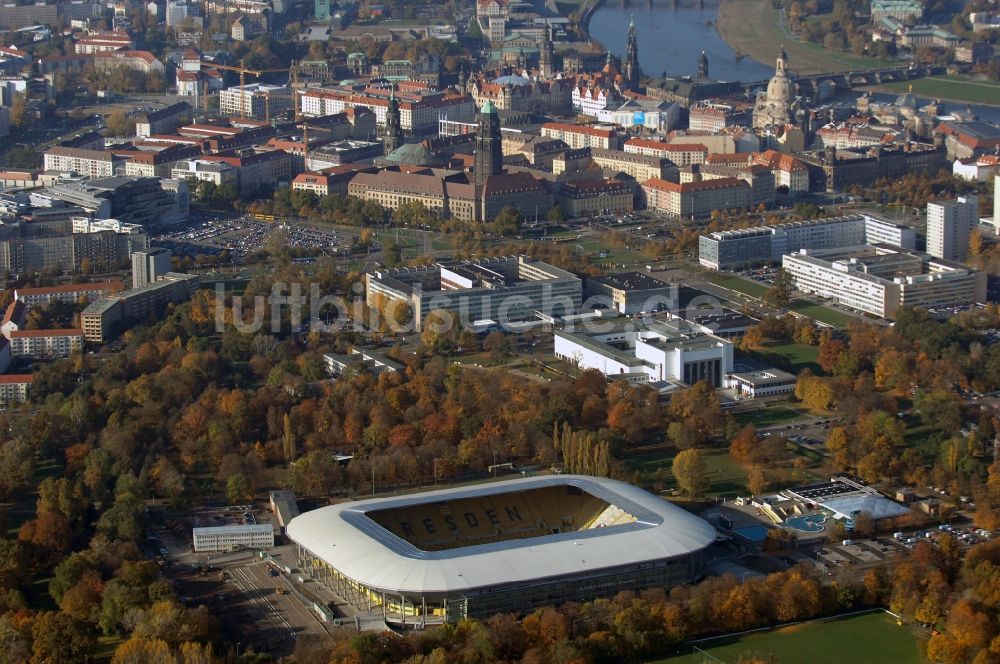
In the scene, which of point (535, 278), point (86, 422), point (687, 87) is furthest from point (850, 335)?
point (687, 87)

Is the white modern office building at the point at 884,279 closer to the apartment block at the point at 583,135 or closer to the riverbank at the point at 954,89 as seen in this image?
the apartment block at the point at 583,135

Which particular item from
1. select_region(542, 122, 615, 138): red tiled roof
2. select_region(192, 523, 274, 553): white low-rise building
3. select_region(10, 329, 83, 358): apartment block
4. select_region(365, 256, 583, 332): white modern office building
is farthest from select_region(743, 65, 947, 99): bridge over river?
select_region(192, 523, 274, 553): white low-rise building

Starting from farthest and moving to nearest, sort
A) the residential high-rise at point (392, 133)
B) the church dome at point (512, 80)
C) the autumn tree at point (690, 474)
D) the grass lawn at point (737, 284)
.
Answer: the church dome at point (512, 80)
the residential high-rise at point (392, 133)
the grass lawn at point (737, 284)
the autumn tree at point (690, 474)

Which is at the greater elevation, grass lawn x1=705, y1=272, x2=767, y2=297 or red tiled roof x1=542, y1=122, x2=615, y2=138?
red tiled roof x1=542, y1=122, x2=615, y2=138

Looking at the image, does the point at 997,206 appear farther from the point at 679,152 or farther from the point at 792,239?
the point at 679,152

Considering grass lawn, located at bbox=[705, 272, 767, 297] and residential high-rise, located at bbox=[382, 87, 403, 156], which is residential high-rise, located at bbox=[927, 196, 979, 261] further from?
residential high-rise, located at bbox=[382, 87, 403, 156]

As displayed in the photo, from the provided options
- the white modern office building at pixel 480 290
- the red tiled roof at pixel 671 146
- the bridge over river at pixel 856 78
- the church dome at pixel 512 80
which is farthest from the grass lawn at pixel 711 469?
the bridge over river at pixel 856 78

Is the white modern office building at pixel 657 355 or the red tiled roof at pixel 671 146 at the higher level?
the red tiled roof at pixel 671 146
